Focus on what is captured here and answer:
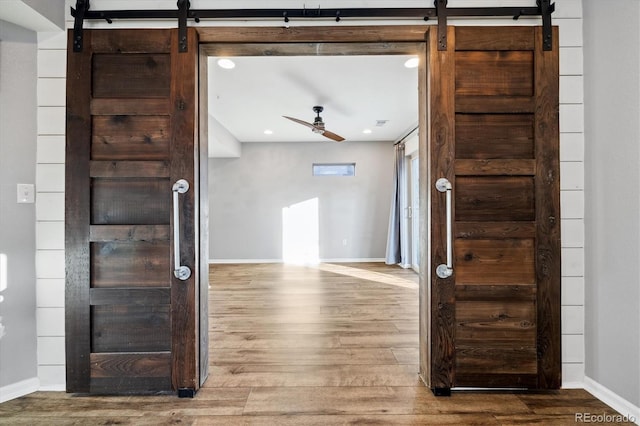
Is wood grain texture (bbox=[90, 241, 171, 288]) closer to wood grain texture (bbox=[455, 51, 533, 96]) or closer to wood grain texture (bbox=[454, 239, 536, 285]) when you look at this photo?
wood grain texture (bbox=[454, 239, 536, 285])

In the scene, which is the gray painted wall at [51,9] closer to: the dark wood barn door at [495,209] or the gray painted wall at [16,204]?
the gray painted wall at [16,204]

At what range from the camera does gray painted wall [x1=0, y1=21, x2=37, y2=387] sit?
1.70m

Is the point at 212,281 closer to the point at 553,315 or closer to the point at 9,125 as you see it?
the point at 9,125

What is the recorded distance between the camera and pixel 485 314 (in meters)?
1.73

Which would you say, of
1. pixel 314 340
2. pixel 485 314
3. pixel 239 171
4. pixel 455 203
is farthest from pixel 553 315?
pixel 239 171

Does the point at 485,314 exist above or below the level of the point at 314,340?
above

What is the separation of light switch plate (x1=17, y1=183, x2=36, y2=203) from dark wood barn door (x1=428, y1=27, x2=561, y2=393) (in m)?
2.22

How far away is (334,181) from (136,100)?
5.17 m

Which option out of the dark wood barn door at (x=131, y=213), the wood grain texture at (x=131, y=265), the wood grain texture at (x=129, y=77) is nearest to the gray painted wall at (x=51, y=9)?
the dark wood barn door at (x=131, y=213)

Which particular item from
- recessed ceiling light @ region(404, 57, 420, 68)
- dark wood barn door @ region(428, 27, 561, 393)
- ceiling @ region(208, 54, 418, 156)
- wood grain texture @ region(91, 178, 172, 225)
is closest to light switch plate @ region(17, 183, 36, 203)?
wood grain texture @ region(91, 178, 172, 225)

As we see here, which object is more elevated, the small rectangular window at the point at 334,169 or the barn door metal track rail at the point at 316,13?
the barn door metal track rail at the point at 316,13

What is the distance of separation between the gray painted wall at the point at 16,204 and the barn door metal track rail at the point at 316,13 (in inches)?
13.9

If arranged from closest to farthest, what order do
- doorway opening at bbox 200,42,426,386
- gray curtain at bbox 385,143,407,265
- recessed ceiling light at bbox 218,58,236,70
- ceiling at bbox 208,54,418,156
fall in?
doorway opening at bbox 200,42,426,386, recessed ceiling light at bbox 218,58,236,70, ceiling at bbox 208,54,418,156, gray curtain at bbox 385,143,407,265

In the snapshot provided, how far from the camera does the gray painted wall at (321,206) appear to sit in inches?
264
